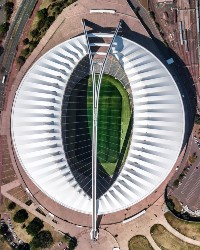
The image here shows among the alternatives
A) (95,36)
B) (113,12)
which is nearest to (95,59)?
(95,36)

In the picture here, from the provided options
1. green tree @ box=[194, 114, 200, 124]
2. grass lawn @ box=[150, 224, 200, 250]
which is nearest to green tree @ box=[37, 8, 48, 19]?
green tree @ box=[194, 114, 200, 124]

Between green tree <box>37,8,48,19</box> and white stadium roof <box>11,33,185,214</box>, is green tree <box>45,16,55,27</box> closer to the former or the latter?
green tree <box>37,8,48,19</box>

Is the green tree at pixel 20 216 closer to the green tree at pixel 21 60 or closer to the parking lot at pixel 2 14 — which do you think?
the green tree at pixel 21 60

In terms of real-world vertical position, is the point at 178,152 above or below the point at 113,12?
below

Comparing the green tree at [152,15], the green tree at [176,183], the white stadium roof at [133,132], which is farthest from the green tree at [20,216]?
the green tree at [152,15]

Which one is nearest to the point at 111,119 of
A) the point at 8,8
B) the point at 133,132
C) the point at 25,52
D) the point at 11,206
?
the point at 133,132

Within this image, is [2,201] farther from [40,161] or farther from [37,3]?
[37,3]
